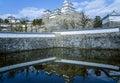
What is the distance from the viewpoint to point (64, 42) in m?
23.0

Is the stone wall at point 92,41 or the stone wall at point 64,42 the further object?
the stone wall at point 92,41

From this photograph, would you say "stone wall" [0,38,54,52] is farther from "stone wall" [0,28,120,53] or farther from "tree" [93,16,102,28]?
"tree" [93,16,102,28]

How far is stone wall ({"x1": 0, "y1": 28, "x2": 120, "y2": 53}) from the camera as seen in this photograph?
16.8 metres

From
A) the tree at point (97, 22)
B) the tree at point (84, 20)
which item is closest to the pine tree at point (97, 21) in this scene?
the tree at point (97, 22)

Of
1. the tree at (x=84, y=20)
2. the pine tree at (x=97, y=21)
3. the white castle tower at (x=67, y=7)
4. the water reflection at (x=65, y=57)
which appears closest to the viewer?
the water reflection at (x=65, y=57)

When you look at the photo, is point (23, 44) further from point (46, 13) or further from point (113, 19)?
point (46, 13)

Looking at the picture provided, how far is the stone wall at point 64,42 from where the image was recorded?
55.2ft

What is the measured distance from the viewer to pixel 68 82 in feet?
20.9

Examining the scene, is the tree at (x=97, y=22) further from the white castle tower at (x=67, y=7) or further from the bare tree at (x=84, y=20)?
the white castle tower at (x=67, y=7)

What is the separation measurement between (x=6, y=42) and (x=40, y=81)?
33.9 feet

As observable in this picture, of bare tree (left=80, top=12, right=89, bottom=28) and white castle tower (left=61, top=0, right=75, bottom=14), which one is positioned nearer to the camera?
bare tree (left=80, top=12, right=89, bottom=28)

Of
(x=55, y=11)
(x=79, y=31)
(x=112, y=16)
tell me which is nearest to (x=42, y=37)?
(x=79, y=31)

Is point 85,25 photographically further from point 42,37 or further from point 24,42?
point 24,42

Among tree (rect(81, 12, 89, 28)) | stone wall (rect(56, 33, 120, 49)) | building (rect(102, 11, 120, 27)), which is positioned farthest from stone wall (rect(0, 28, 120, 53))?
tree (rect(81, 12, 89, 28))
